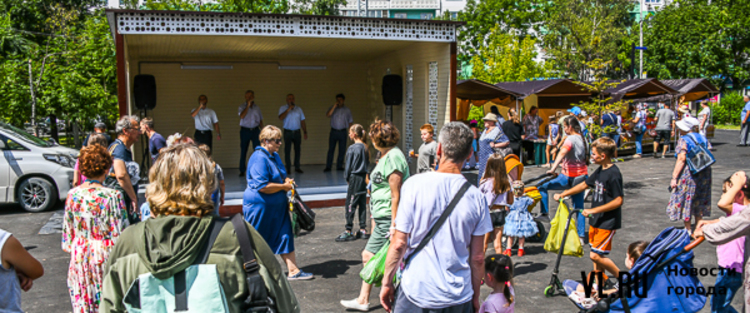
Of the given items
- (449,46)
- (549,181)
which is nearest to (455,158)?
(549,181)

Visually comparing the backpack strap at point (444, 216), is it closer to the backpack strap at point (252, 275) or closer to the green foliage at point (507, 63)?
the backpack strap at point (252, 275)

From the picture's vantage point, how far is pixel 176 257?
6.46 ft

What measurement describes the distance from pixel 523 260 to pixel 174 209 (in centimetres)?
507

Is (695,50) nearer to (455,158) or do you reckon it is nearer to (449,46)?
(449,46)

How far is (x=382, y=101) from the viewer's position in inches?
558

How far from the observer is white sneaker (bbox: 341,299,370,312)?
192 inches

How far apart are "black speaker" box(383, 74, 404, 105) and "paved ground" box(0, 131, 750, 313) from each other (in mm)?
3943

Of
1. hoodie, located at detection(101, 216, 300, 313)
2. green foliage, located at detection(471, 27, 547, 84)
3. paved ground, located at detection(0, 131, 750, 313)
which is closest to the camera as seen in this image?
hoodie, located at detection(101, 216, 300, 313)

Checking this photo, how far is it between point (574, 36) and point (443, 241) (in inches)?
1346

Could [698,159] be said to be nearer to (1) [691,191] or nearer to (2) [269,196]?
(1) [691,191]

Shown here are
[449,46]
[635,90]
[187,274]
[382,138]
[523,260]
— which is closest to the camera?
[187,274]

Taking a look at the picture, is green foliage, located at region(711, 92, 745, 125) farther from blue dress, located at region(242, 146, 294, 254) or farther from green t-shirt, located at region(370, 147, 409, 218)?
blue dress, located at region(242, 146, 294, 254)

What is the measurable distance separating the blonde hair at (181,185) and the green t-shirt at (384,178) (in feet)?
9.29

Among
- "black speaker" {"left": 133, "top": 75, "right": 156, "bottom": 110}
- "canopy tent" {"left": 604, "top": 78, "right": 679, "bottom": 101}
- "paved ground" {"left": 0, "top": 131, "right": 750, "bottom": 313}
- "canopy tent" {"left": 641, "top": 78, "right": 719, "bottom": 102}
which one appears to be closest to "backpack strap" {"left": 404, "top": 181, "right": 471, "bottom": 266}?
"paved ground" {"left": 0, "top": 131, "right": 750, "bottom": 313}
